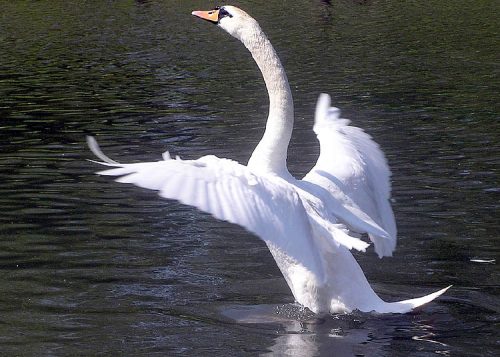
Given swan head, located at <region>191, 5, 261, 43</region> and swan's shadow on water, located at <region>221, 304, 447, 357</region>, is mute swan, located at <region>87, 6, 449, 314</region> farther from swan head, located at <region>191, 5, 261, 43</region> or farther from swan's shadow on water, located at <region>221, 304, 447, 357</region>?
swan's shadow on water, located at <region>221, 304, 447, 357</region>

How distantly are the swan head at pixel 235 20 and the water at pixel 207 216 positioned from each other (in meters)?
1.97

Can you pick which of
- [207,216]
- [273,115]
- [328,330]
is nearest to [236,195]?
[273,115]

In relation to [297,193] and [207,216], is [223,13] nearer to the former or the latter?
[297,193]

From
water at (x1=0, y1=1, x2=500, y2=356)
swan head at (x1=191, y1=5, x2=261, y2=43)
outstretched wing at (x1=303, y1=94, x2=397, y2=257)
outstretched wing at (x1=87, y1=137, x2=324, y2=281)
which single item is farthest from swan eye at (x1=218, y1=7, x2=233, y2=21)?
water at (x1=0, y1=1, x2=500, y2=356)

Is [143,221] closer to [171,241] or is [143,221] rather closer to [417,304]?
[171,241]

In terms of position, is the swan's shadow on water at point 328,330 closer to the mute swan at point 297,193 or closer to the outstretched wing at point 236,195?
the mute swan at point 297,193

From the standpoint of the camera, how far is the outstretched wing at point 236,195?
19.6ft

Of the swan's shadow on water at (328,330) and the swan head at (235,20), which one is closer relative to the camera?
the swan's shadow on water at (328,330)

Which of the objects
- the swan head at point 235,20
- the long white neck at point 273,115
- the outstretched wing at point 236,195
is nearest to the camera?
the outstretched wing at point 236,195

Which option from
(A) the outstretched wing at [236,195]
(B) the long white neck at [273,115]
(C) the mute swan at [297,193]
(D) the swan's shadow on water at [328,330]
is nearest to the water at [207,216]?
(D) the swan's shadow on water at [328,330]

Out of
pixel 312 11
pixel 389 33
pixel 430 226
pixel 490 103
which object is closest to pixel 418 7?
pixel 312 11

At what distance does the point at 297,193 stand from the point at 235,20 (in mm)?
1595

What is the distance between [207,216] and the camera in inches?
403

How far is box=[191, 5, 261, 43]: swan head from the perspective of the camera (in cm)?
748
